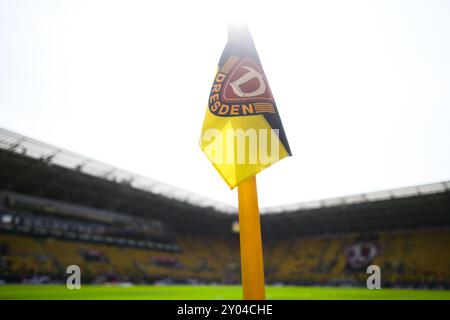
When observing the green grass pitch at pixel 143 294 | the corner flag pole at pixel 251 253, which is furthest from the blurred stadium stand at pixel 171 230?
the corner flag pole at pixel 251 253

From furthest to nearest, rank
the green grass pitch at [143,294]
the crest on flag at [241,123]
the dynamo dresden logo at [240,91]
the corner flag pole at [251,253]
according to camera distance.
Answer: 1. the green grass pitch at [143,294]
2. the dynamo dresden logo at [240,91]
3. the crest on flag at [241,123]
4. the corner flag pole at [251,253]

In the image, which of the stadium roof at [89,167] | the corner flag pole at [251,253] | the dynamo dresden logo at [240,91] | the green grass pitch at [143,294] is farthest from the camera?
the stadium roof at [89,167]

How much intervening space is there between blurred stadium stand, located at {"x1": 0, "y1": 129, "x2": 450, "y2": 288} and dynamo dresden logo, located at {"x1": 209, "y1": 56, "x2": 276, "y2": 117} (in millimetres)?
25349

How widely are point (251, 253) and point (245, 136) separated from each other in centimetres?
187

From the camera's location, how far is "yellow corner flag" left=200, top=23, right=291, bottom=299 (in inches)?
200

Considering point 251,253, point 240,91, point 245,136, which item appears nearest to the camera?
point 251,253

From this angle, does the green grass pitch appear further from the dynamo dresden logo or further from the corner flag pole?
the dynamo dresden logo

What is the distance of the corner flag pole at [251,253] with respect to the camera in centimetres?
497

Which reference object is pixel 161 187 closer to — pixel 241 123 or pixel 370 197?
pixel 370 197

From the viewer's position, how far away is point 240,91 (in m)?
5.64

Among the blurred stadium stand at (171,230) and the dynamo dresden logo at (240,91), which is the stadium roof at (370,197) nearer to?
the blurred stadium stand at (171,230)

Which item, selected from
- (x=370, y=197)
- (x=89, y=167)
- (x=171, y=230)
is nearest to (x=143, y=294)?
(x=89, y=167)

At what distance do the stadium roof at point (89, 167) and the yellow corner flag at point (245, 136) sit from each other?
25.3 meters
